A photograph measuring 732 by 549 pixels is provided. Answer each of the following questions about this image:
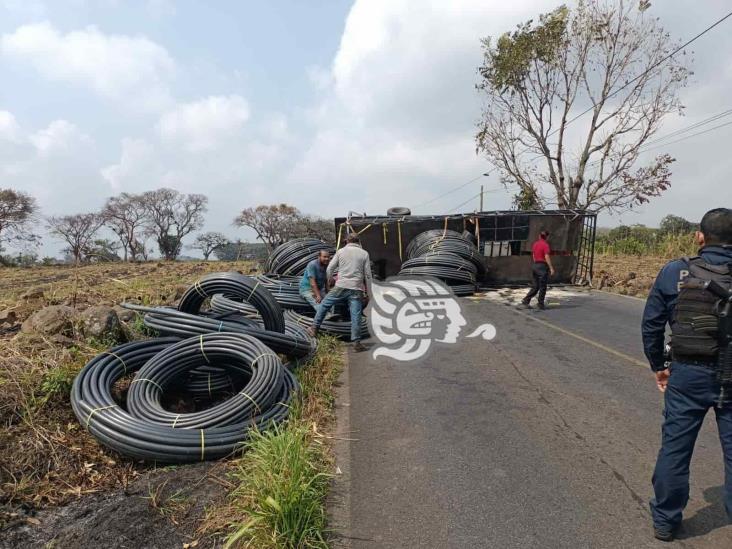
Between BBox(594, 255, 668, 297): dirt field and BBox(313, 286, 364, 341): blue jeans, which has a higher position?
BBox(313, 286, 364, 341): blue jeans

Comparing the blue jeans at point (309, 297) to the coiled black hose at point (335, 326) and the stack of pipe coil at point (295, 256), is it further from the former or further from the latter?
the stack of pipe coil at point (295, 256)

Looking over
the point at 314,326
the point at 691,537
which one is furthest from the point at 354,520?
the point at 314,326

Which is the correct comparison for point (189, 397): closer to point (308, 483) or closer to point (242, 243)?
point (308, 483)

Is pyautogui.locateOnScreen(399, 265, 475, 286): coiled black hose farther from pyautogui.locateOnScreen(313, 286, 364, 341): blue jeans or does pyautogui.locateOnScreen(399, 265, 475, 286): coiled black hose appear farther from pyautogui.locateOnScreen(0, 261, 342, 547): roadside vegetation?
pyautogui.locateOnScreen(0, 261, 342, 547): roadside vegetation

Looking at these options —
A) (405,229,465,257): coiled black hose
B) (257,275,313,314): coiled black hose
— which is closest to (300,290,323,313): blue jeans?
(257,275,313,314): coiled black hose

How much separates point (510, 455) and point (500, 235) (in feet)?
35.7

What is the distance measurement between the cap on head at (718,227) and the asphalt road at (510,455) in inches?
62.7

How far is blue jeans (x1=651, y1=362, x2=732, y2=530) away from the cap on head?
0.69 metres

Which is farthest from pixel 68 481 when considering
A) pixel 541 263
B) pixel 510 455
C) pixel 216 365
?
pixel 541 263

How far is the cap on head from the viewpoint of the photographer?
2463 mm

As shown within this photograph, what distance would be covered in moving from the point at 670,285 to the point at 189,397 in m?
4.33

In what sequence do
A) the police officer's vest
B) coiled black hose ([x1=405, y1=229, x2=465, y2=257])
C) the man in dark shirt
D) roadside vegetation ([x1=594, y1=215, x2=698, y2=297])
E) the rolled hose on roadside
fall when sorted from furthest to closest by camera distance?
roadside vegetation ([x1=594, y1=215, x2=698, y2=297])
coiled black hose ([x1=405, y1=229, x2=465, y2=257])
the man in dark shirt
the rolled hose on roadside
the police officer's vest

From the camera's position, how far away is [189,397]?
4.80m

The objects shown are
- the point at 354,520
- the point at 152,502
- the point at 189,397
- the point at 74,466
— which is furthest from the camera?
the point at 189,397
